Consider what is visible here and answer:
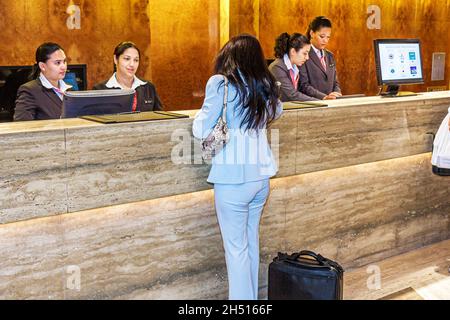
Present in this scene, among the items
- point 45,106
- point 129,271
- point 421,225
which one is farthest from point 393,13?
point 129,271

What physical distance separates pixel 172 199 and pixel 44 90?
1332 millimetres

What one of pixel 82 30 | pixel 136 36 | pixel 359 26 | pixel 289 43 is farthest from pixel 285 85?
pixel 359 26

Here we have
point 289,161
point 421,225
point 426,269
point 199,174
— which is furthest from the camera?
point 421,225

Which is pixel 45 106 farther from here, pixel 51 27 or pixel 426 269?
pixel 426 269

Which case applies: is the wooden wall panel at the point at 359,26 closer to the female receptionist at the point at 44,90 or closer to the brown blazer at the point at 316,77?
the brown blazer at the point at 316,77

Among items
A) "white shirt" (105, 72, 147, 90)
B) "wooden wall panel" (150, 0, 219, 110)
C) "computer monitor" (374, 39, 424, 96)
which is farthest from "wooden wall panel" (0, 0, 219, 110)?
"computer monitor" (374, 39, 424, 96)

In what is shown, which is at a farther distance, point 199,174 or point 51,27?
point 51,27

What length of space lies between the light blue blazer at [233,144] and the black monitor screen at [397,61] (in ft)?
5.90

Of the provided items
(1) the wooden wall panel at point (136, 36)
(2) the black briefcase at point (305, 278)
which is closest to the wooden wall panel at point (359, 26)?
(1) the wooden wall panel at point (136, 36)

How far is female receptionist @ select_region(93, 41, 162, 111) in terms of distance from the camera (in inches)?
171

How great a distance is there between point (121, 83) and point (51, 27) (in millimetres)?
2147

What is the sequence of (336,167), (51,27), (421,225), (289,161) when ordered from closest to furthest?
(289,161) < (336,167) < (421,225) < (51,27)

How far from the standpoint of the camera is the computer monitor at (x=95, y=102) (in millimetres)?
Answer: 3303

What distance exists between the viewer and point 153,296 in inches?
135
